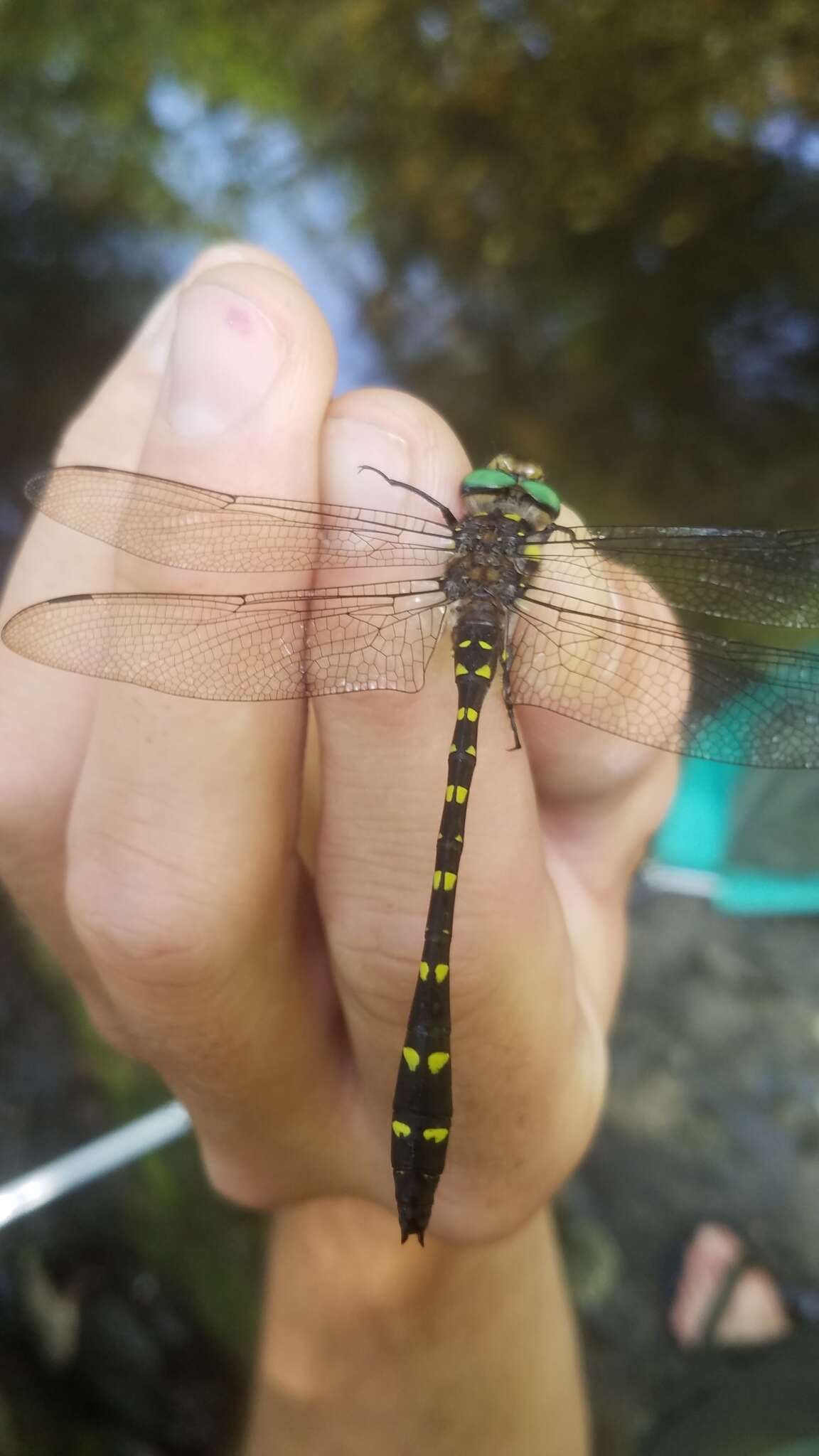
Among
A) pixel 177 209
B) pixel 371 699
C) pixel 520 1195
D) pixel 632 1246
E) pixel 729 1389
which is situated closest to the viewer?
pixel 371 699

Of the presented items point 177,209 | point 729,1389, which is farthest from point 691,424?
point 729,1389

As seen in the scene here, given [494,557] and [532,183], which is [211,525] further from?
[532,183]

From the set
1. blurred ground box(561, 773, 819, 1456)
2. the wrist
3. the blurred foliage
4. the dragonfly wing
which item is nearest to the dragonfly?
the dragonfly wing

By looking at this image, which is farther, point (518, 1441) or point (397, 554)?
point (518, 1441)

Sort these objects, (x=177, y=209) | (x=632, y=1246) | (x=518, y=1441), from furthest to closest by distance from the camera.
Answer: (x=177, y=209)
(x=632, y=1246)
(x=518, y=1441)

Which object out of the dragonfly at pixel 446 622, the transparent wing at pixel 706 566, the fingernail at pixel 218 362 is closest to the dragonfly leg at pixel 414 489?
the dragonfly at pixel 446 622

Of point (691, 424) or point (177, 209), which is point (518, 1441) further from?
point (177, 209)

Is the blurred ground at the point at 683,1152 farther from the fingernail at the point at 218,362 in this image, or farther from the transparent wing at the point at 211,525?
the fingernail at the point at 218,362
